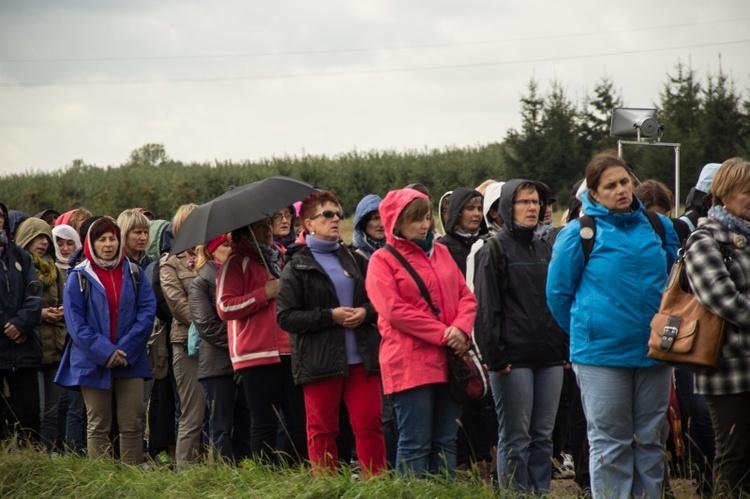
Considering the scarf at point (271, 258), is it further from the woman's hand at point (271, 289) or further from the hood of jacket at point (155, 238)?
the hood of jacket at point (155, 238)

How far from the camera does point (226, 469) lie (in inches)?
249

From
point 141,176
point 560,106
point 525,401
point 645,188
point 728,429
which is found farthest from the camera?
point 141,176

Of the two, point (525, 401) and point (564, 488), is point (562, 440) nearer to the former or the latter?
point (564, 488)

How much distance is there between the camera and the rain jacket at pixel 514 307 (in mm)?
6051

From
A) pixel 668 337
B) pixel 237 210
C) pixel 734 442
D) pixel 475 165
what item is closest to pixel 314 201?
pixel 237 210

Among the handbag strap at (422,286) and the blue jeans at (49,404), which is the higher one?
the handbag strap at (422,286)

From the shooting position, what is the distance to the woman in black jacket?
739 centimetres

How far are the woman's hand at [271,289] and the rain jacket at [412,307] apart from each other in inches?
47.2

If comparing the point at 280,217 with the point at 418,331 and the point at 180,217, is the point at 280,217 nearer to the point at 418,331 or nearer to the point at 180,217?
the point at 180,217

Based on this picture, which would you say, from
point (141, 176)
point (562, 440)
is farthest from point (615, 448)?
point (141, 176)

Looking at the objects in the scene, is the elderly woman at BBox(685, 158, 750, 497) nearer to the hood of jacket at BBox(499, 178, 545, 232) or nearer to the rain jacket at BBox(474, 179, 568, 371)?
the rain jacket at BBox(474, 179, 568, 371)

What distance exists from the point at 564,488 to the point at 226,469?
2.63 metres

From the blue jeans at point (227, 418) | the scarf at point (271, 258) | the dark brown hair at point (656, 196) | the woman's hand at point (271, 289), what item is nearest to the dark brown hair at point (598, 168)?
the dark brown hair at point (656, 196)

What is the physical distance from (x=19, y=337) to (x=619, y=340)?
210 inches
